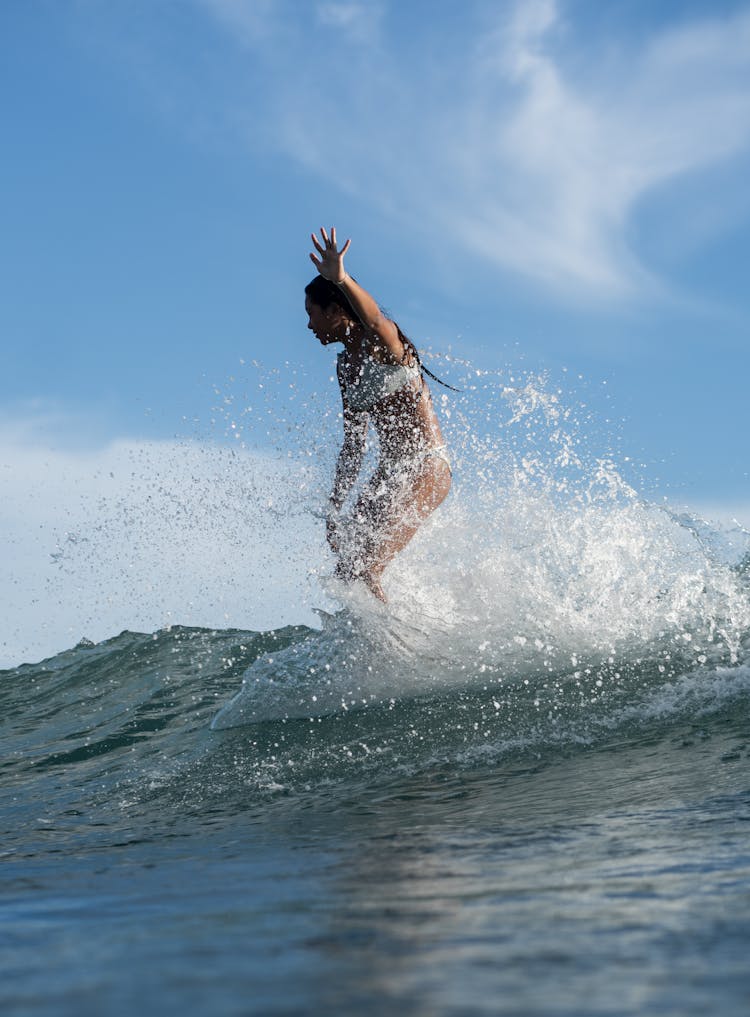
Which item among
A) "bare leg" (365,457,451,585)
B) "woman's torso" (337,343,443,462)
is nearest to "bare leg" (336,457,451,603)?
"bare leg" (365,457,451,585)

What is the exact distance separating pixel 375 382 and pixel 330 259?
0.88 meters

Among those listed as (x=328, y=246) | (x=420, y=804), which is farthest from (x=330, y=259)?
(x=420, y=804)

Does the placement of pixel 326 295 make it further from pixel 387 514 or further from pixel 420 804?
pixel 420 804

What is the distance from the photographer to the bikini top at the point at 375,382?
6211 mm

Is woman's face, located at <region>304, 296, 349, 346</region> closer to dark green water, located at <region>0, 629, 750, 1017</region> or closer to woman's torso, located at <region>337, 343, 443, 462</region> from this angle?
woman's torso, located at <region>337, 343, 443, 462</region>

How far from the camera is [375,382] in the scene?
6227 mm

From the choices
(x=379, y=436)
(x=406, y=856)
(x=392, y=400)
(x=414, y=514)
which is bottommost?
(x=406, y=856)

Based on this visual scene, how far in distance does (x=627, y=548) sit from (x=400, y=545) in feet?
6.69

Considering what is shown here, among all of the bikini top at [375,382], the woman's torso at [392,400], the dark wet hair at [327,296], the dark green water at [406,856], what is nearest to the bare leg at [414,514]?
the woman's torso at [392,400]

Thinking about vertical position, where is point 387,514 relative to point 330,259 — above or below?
below

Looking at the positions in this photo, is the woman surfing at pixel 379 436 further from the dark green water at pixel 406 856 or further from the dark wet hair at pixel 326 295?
the dark green water at pixel 406 856

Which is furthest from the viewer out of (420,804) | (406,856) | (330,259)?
(330,259)

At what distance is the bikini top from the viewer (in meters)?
6.21

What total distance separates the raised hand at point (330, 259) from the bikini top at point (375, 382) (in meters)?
0.65
